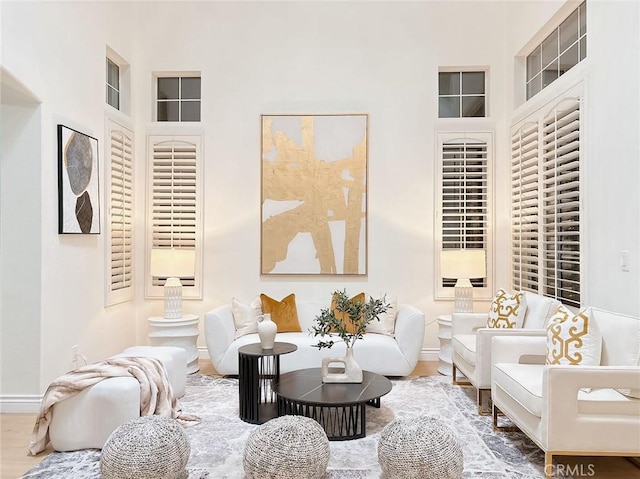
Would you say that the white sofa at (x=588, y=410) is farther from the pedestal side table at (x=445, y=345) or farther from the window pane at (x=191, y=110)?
the window pane at (x=191, y=110)

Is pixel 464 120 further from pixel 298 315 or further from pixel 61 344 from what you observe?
pixel 61 344

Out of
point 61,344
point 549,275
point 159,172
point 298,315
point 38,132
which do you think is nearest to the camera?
point 38,132

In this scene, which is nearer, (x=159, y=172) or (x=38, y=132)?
(x=38, y=132)

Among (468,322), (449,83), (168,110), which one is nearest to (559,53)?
(449,83)

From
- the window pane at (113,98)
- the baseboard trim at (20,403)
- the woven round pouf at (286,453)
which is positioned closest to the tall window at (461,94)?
the window pane at (113,98)

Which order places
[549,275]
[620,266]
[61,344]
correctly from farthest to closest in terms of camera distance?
[549,275] → [61,344] → [620,266]

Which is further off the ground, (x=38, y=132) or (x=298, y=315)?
(x=38, y=132)

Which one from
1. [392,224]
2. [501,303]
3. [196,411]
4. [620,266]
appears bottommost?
[196,411]

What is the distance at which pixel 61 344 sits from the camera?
4246 millimetres

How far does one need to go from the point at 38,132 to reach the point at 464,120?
431 cm

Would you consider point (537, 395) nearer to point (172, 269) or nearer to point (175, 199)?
point (172, 269)

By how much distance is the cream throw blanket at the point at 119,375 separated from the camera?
127 inches

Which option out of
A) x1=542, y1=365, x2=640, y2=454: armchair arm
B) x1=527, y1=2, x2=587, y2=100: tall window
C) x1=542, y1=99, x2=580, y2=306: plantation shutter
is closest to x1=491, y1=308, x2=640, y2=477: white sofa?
x1=542, y1=365, x2=640, y2=454: armchair arm

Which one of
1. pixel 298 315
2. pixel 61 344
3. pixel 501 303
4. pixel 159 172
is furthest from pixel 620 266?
pixel 159 172
